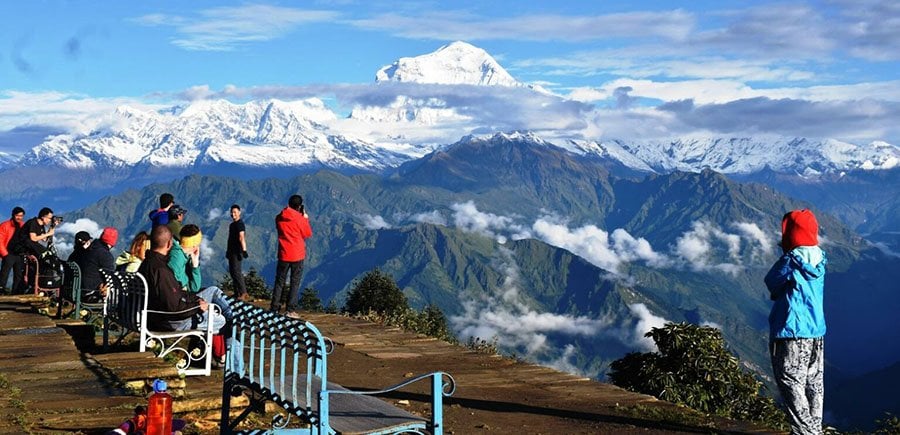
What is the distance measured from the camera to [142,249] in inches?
609

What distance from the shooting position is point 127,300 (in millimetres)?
11148

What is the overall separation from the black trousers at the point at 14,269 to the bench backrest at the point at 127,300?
920 cm

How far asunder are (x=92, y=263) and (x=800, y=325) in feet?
38.2

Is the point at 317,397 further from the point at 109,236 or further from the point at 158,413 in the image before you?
the point at 109,236

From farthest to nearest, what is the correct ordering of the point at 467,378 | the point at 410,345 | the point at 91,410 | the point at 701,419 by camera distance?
the point at 410,345, the point at 467,378, the point at 701,419, the point at 91,410

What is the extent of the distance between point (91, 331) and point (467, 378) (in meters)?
5.44

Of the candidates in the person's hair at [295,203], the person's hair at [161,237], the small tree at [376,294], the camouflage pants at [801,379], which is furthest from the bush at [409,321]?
the camouflage pants at [801,379]

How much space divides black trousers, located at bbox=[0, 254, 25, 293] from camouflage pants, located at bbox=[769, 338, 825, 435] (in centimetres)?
1631

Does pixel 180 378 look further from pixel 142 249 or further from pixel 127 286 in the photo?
pixel 142 249

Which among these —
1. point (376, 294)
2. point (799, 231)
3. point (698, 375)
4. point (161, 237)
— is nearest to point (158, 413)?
point (161, 237)

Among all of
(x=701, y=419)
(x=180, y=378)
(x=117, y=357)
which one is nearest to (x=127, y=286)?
(x=117, y=357)

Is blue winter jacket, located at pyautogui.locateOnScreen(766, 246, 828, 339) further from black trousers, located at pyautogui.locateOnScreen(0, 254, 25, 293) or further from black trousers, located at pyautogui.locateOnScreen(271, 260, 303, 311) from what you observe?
black trousers, located at pyautogui.locateOnScreen(0, 254, 25, 293)

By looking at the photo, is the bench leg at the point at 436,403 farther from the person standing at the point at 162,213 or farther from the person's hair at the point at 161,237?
the person standing at the point at 162,213

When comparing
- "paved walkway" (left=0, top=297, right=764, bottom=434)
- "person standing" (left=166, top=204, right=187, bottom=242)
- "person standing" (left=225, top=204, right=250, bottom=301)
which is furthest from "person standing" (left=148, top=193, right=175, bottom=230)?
"paved walkway" (left=0, top=297, right=764, bottom=434)
